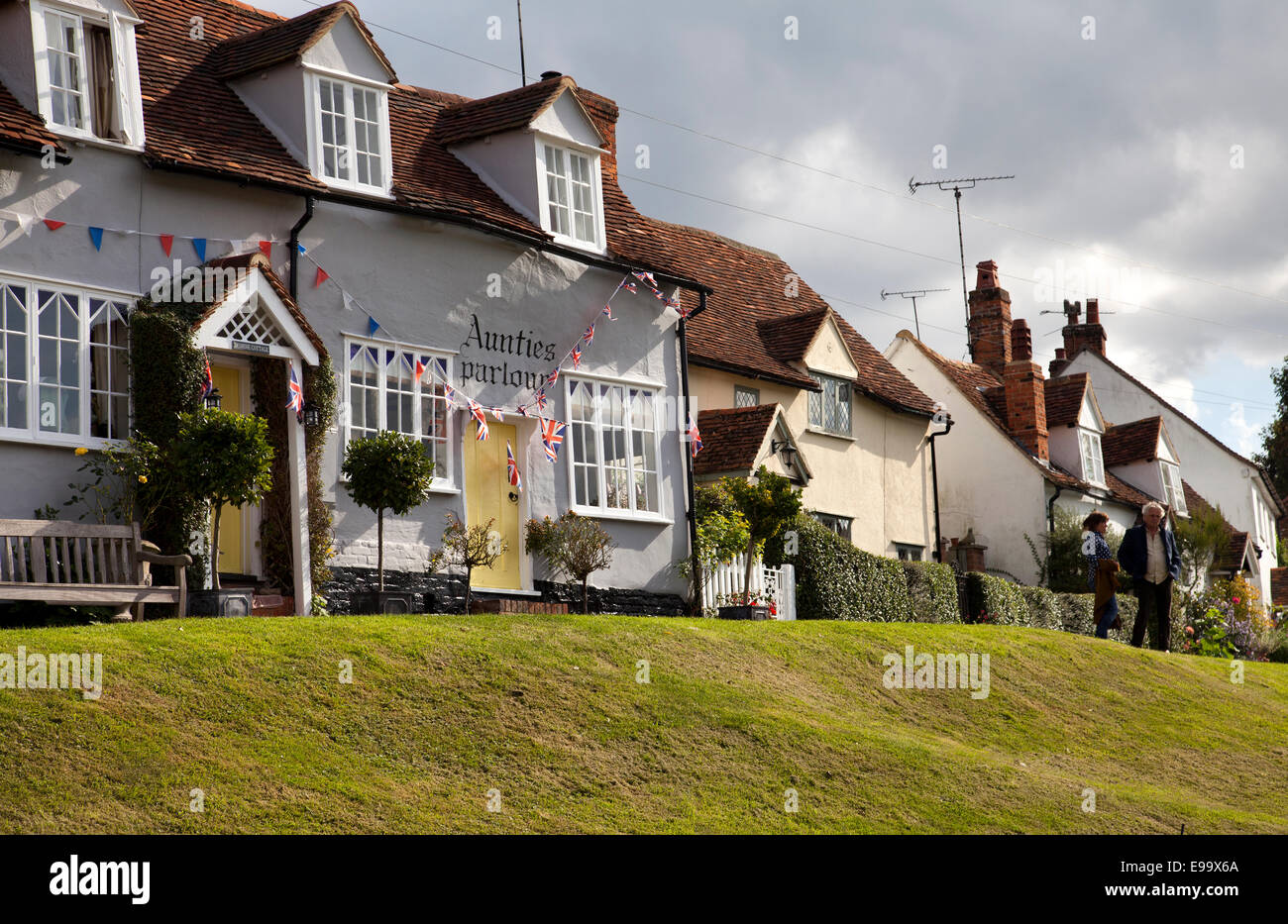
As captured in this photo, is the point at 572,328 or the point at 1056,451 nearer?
the point at 572,328

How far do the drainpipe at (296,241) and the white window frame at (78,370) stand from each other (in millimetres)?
2071

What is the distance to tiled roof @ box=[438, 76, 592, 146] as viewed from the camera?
21188 mm

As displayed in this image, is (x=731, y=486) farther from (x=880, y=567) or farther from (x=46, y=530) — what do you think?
(x=46, y=530)

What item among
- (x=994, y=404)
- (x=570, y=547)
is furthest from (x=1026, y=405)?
(x=570, y=547)

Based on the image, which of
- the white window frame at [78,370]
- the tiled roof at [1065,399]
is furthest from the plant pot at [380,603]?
the tiled roof at [1065,399]

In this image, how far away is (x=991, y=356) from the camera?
143ft

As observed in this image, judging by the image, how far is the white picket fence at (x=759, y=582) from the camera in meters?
22.9

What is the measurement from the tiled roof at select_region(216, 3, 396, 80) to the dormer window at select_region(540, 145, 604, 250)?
3.03m

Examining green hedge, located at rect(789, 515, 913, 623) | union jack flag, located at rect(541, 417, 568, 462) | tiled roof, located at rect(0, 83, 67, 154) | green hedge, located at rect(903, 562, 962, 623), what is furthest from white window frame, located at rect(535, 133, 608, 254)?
green hedge, located at rect(903, 562, 962, 623)

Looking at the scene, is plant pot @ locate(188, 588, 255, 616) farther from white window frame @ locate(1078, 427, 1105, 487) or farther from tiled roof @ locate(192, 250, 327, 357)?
white window frame @ locate(1078, 427, 1105, 487)

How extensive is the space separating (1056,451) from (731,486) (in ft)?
63.7

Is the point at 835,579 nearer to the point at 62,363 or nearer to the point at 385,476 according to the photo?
the point at 385,476

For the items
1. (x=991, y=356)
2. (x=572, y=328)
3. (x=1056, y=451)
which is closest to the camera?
(x=572, y=328)
